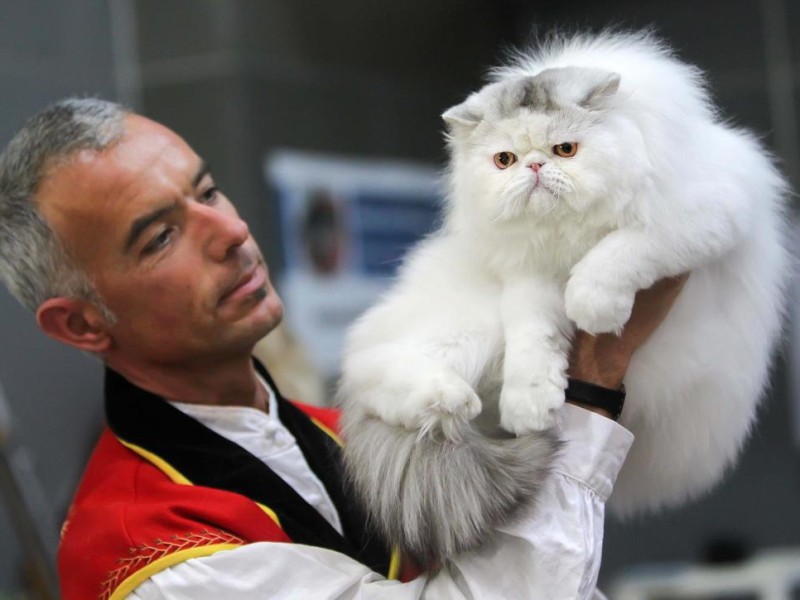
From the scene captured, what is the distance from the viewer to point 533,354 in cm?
144

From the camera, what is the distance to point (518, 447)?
1416 mm

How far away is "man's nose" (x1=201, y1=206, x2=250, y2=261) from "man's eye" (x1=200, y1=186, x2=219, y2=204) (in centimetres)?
5

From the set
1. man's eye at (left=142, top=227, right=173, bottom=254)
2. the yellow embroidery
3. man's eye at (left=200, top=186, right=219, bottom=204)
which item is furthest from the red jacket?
man's eye at (left=200, top=186, right=219, bottom=204)

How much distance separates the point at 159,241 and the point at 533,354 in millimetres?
666

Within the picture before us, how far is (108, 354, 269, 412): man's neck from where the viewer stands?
70.9 inches

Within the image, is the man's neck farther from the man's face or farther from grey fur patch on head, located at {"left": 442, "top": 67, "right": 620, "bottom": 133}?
grey fur patch on head, located at {"left": 442, "top": 67, "right": 620, "bottom": 133}

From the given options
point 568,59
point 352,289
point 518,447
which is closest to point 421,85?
point 352,289

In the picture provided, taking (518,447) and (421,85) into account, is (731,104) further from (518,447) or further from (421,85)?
(518,447)

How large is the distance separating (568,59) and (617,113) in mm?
194

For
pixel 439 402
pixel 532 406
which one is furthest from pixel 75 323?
pixel 532 406

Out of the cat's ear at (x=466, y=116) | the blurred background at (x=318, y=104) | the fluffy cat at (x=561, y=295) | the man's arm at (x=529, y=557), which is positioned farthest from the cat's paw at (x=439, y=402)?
the blurred background at (x=318, y=104)

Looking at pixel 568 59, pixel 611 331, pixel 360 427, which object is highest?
pixel 568 59

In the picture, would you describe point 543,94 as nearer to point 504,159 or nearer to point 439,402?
point 504,159

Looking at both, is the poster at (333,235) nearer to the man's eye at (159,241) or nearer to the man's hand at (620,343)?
the man's eye at (159,241)
